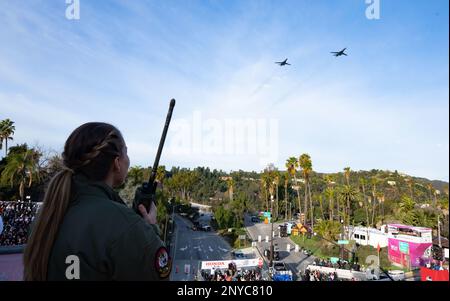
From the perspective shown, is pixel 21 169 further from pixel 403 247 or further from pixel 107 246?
pixel 403 247

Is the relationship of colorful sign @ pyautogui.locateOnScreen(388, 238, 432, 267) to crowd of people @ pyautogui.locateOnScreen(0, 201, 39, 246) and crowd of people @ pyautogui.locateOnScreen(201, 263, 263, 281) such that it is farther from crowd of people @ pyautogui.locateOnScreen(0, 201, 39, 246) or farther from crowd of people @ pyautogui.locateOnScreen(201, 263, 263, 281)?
crowd of people @ pyautogui.locateOnScreen(0, 201, 39, 246)

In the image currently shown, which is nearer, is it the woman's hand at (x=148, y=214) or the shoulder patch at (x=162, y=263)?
the shoulder patch at (x=162, y=263)

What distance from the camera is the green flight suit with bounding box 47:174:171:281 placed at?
132 cm

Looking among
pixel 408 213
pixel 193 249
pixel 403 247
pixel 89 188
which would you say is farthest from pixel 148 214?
pixel 408 213

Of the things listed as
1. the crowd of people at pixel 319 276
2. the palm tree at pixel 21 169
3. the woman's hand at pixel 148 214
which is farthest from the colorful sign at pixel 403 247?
the palm tree at pixel 21 169

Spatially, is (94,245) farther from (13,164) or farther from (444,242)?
(444,242)

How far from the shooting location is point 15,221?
23.2 metres

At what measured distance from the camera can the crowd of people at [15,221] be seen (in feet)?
68.0

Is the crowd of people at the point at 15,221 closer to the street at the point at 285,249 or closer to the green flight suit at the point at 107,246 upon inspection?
the green flight suit at the point at 107,246

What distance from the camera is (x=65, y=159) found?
161 centimetres

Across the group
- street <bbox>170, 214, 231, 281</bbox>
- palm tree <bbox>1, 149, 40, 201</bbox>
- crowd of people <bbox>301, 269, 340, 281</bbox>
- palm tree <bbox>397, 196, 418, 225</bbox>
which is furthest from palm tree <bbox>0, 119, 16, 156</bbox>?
palm tree <bbox>397, 196, 418, 225</bbox>

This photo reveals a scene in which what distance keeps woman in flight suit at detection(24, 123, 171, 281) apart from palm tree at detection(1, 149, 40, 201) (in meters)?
38.1

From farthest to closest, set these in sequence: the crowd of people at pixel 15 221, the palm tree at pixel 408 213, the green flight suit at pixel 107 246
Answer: the palm tree at pixel 408 213, the crowd of people at pixel 15 221, the green flight suit at pixel 107 246
